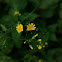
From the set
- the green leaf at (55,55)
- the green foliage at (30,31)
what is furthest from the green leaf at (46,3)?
the green leaf at (55,55)

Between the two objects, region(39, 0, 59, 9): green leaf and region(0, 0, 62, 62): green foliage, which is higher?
region(39, 0, 59, 9): green leaf

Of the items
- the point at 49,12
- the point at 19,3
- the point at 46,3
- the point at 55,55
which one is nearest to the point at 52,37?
the point at 55,55

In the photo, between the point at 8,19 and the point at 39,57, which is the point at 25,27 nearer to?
the point at 8,19

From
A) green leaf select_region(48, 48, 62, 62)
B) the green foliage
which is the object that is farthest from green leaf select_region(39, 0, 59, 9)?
green leaf select_region(48, 48, 62, 62)

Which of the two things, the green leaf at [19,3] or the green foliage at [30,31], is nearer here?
the green foliage at [30,31]

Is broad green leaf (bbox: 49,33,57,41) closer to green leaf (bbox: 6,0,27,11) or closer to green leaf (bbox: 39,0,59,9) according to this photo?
green leaf (bbox: 39,0,59,9)

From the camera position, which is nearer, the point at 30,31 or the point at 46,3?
the point at 30,31

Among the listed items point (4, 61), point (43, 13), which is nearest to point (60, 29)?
point (43, 13)

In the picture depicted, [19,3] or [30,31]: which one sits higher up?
[19,3]

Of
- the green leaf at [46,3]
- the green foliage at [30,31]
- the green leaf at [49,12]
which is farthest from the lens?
the green leaf at [49,12]

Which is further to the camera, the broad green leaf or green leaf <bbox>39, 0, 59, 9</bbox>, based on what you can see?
green leaf <bbox>39, 0, 59, 9</bbox>

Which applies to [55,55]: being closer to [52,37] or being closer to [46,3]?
[52,37]

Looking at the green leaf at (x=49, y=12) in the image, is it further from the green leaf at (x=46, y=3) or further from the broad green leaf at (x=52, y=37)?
the broad green leaf at (x=52, y=37)
